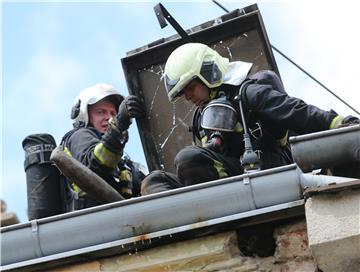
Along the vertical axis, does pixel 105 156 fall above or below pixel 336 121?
above

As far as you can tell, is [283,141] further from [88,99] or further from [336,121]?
[88,99]

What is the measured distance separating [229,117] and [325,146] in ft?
3.32

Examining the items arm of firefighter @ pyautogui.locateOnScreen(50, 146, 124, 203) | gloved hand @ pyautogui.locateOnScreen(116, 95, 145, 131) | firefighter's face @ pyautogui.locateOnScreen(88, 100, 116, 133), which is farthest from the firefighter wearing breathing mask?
firefighter's face @ pyautogui.locateOnScreen(88, 100, 116, 133)

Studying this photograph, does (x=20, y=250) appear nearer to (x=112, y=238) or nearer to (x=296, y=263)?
(x=112, y=238)

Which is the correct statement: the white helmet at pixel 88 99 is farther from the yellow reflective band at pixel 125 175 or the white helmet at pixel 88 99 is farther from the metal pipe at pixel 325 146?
the metal pipe at pixel 325 146

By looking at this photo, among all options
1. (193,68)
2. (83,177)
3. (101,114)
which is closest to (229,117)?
(193,68)

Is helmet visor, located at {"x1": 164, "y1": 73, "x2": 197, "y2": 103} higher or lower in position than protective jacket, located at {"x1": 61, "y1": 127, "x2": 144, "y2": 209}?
higher

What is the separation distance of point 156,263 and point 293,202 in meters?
0.72

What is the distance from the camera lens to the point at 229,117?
569cm

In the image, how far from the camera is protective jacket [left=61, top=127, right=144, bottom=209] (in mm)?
6375

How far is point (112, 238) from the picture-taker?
4.91 m

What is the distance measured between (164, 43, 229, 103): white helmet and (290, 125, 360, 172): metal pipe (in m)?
1.31

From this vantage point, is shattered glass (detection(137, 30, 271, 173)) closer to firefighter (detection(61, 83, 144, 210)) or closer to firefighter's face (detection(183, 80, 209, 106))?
firefighter (detection(61, 83, 144, 210))

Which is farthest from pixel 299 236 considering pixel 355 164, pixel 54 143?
pixel 54 143
